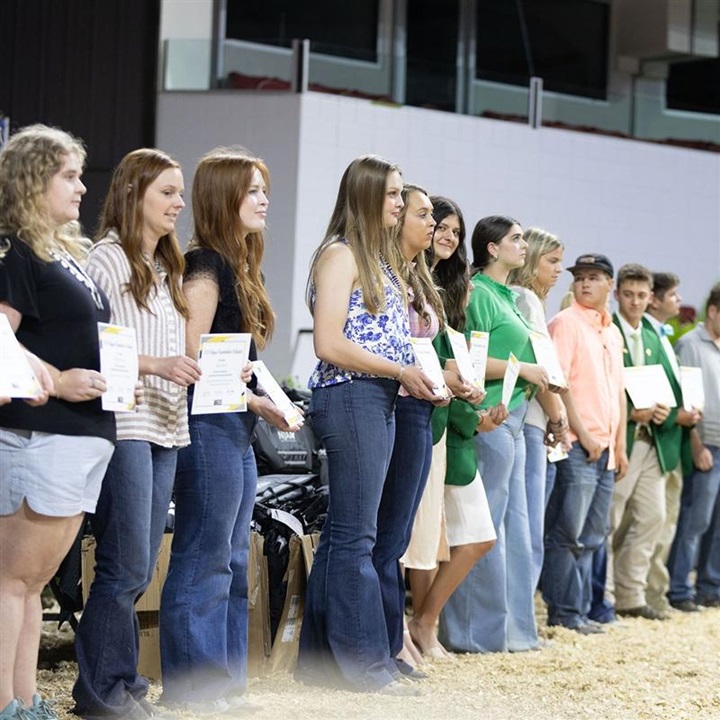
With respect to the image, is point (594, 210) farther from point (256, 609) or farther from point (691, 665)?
point (256, 609)

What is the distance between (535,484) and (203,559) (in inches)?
85.6

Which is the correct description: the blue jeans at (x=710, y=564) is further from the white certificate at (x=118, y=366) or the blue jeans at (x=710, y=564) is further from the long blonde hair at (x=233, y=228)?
the white certificate at (x=118, y=366)

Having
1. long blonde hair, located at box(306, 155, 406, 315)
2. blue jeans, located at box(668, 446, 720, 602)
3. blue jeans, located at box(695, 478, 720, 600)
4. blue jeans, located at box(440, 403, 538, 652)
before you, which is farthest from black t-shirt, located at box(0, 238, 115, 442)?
blue jeans, located at box(695, 478, 720, 600)

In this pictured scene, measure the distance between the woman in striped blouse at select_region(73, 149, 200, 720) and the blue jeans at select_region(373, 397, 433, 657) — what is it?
93 cm

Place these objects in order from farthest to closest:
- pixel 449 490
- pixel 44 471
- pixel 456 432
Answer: pixel 449 490 → pixel 456 432 → pixel 44 471

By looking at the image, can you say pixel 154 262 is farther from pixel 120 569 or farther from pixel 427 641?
pixel 427 641

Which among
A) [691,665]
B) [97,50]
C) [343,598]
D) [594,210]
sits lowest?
[691,665]

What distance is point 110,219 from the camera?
3.66 meters

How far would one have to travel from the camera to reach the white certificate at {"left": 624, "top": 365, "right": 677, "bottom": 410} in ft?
21.3

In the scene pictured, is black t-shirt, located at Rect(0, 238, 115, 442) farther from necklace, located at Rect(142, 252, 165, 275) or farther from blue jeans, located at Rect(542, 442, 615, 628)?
blue jeans, located at Rect(542, 442, 615, 628)

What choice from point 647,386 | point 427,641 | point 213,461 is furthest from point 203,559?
point 647,386

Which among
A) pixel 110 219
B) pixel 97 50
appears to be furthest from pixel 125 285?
pixel 97 50

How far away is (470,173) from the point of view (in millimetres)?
10961

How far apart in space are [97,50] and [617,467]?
5527 mm
